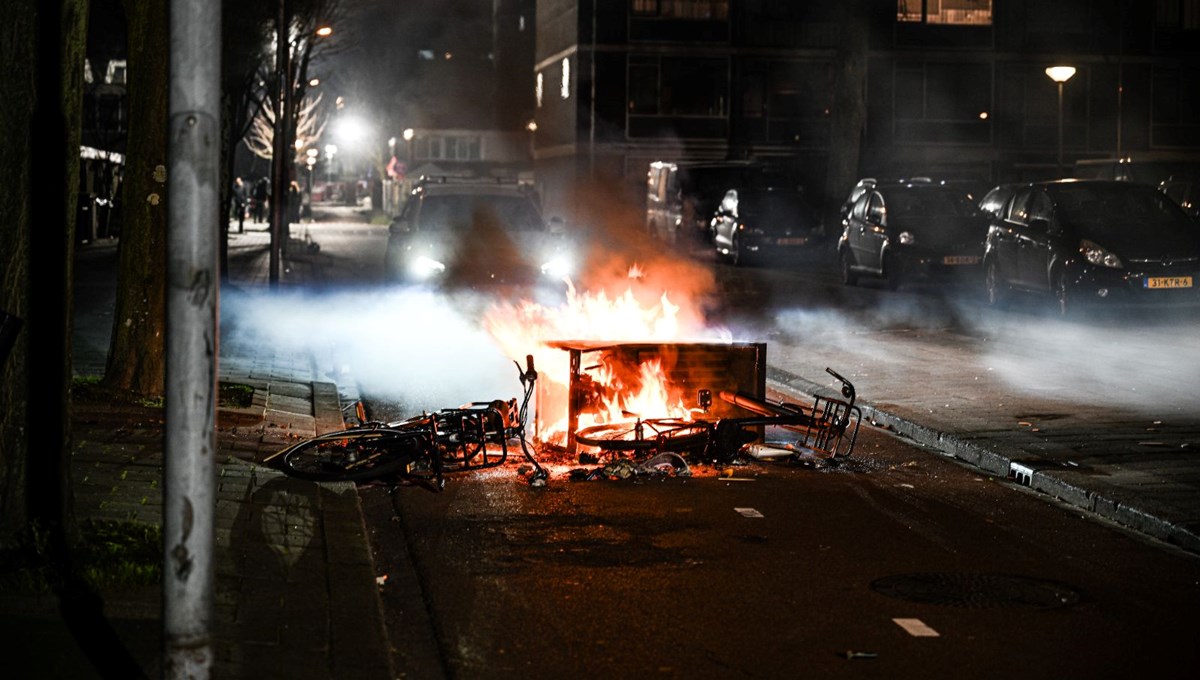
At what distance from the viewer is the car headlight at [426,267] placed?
21672mm

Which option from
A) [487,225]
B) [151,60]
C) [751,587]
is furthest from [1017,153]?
[751,587]

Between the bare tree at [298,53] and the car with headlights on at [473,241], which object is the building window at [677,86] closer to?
the bare tree at [298,53]

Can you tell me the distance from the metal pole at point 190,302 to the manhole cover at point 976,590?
11.6 feet

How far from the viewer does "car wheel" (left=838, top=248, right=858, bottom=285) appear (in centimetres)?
2856

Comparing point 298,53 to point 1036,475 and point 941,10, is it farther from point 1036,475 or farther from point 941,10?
point 1036,475

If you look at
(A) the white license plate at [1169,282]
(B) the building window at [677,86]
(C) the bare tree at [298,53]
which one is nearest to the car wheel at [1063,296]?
(A) the white license plate at [1169,282]

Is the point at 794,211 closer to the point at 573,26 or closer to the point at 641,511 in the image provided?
the point at 573,26

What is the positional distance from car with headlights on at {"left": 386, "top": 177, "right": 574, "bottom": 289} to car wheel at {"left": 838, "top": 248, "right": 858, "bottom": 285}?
7871 millimetres

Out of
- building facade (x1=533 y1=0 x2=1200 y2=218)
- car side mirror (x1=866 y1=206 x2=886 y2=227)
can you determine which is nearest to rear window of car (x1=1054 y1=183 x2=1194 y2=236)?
car side mirror (x1=866 y1=206 x2=886 y2=227)

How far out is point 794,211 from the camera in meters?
37.2

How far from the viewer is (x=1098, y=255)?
20.4 meters

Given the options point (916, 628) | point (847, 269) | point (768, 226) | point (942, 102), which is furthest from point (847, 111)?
point (916, 628)

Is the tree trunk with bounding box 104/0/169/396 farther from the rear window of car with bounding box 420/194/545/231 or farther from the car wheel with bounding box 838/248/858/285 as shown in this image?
the car wheel with bounding box 838/248/858/285

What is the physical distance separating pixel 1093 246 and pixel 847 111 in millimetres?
23343
